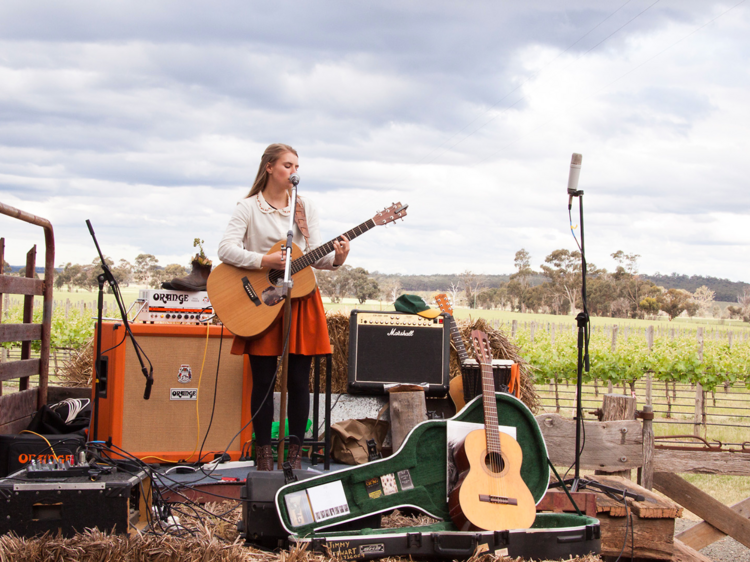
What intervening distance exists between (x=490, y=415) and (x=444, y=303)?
1774mm

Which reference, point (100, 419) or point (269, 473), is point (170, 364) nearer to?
point (100, 419)

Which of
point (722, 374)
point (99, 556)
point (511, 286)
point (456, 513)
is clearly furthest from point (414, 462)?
point (511, 286)

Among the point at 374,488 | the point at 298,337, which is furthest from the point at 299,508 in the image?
the point at 298,337

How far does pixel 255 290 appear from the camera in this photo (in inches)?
134

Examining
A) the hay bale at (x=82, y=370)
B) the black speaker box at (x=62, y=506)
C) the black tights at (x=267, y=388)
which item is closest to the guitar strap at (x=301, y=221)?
the black tights at (x=267, y=388)

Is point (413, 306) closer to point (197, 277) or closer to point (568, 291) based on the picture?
point (197, 277)

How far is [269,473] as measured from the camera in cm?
267

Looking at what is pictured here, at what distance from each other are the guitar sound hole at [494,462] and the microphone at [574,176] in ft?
4.77

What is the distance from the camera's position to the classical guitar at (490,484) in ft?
8.80

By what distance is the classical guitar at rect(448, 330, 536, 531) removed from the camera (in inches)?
106

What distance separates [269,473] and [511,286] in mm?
54936

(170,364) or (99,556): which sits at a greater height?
(170,364)

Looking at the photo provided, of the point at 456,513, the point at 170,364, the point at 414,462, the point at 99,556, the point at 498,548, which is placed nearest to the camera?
the point at 99,556

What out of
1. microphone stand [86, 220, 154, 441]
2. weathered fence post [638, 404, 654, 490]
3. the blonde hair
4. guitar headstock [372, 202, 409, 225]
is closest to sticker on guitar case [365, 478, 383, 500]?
microphone stand [86, 220, 154, 441]
